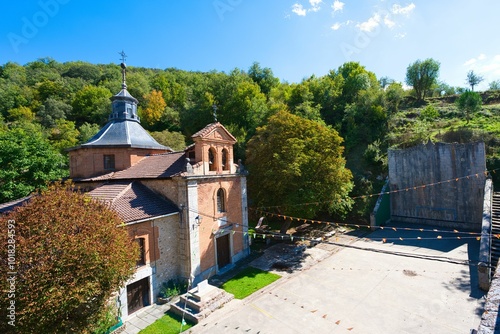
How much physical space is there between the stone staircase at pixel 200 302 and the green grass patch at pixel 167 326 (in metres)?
0.32

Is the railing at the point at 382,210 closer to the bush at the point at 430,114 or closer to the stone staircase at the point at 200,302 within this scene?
the stone staircase at the point at 200,302

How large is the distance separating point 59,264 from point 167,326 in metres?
6.63

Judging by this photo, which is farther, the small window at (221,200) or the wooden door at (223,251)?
the small window at (221,200)

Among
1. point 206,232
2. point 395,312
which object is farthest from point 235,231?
point 395,312

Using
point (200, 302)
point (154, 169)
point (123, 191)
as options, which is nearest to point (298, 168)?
point (154, 169)

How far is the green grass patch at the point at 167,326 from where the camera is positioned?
12.0 meters

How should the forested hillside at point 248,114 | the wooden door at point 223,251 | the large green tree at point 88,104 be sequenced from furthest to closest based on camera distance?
1. the large green tree at point 88,104
2. the forested hillside at point 248,114
3. the wooden door at point 223,251

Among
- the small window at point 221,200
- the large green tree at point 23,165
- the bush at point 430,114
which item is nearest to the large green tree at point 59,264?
the small window at point 221,200

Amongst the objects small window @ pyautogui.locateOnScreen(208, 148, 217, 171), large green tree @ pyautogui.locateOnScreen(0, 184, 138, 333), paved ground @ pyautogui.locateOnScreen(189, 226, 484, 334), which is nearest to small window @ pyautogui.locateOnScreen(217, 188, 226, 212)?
small window @ pyautogui.locateOnScreen(208, 148, 217, 171)

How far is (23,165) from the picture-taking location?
77.0 feet

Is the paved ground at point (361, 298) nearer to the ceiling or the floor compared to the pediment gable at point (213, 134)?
Answer: nearer to the floor

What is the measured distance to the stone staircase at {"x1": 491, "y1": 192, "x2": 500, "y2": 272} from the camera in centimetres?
1506

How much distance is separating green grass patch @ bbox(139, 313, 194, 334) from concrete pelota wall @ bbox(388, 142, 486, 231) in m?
23.2

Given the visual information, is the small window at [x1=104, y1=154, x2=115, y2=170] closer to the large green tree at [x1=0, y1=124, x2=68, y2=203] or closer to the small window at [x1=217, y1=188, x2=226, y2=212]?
the small window at [x1=217, y1=188, x2=226, y2=212]
